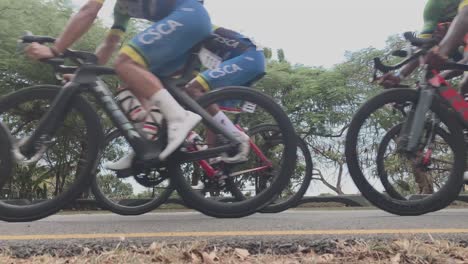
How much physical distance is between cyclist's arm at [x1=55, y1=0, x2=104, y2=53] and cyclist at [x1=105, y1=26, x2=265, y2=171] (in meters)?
0.44

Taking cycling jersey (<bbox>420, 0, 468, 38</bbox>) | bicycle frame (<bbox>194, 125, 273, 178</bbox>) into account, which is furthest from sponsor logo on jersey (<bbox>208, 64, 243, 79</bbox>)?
cycling jersey (<bbox>420, 0, 468, 38</bbox>)

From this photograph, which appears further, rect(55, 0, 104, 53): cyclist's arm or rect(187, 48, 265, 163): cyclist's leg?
rect(187, 48, 265, 163): cyclist's leg

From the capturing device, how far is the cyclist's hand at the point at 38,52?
2.20 meters

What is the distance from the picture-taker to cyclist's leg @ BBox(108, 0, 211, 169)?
89.1 inches

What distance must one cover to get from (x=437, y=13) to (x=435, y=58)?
39 centimetres

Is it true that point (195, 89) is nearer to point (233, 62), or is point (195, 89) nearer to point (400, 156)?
point (233, 62)

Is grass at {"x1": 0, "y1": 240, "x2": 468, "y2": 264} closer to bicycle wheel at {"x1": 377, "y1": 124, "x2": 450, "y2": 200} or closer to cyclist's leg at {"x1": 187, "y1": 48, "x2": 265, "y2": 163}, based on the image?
bicycle wheel at {"x1": 377, "y1": 124, "x2": 450, "y2": 200}

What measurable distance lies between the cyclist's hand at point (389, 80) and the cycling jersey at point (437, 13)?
1.02ft

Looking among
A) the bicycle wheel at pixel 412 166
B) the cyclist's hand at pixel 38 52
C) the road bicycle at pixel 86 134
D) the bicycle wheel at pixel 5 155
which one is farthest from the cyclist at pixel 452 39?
the bicycle wheel at pixel 5 155

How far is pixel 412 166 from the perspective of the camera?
101 inches

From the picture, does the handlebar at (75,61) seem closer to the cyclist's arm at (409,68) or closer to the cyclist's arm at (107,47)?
the cyclist's arm at (107,47)

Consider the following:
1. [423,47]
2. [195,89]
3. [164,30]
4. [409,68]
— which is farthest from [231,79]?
[423,47]

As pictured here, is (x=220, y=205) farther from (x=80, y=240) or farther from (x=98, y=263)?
(x=80, y=240)

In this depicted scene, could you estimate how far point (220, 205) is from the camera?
2.33 meters
